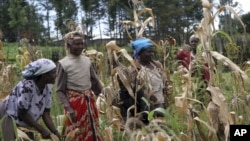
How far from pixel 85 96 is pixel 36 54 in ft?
5.37

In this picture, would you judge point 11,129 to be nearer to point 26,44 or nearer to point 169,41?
point 169,41

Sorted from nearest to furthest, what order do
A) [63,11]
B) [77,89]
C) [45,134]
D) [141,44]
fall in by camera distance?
1. [45,134]
2. [141,44]
3. [77,89]
4. [63,11]

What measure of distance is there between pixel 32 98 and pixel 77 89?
0.49 m

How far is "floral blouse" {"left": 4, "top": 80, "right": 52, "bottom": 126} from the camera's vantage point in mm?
2600

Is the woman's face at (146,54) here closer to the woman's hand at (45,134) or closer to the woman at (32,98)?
the woman at (32,98)

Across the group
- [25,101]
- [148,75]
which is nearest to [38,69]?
[25,101]

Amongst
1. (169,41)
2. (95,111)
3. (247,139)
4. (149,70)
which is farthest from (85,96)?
(247,139)

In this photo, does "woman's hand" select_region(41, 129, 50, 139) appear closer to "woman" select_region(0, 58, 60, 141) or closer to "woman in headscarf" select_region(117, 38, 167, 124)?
"woman" select_region(0, 58, 60, 141)

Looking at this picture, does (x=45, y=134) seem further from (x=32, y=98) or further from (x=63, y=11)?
(x=63, y=11)

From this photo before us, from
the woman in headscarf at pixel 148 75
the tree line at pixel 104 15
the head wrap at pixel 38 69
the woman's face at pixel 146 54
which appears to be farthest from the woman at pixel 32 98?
the tree line at pixel 104 15

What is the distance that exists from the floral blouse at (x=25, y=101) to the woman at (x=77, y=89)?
327 mm

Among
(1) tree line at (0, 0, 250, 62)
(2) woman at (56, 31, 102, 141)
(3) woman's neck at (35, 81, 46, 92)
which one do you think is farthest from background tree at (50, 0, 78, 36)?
(3) woman's neck at (35, 81, 46, 92)

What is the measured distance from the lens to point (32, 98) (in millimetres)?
2668

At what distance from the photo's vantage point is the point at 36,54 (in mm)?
4605
